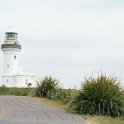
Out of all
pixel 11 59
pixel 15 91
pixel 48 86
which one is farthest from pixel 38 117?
pixel 11 59

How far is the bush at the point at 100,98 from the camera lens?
822 inches

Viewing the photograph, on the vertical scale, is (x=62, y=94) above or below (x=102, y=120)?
above

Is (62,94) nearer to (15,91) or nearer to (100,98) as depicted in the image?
(100,98)

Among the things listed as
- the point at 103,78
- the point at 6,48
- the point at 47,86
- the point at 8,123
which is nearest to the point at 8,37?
the point at 6,48

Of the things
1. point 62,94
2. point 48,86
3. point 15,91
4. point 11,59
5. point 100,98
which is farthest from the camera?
point 11,59

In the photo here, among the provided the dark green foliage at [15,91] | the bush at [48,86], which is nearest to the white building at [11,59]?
the dark green foliage at [15,91]

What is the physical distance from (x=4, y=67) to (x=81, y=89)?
53539mm

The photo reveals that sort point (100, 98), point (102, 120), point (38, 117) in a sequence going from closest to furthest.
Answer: point (38, 117) → point (102, 120) → point (100, 98)

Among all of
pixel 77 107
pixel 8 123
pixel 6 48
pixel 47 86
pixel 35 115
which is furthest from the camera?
pixel 6 48

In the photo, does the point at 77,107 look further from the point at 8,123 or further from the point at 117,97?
the point at 8,123

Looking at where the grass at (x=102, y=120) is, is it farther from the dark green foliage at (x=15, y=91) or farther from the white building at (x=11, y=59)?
the white building at (x=11, y=59)

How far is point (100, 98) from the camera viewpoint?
21094 mm

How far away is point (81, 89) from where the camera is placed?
21.7 metres

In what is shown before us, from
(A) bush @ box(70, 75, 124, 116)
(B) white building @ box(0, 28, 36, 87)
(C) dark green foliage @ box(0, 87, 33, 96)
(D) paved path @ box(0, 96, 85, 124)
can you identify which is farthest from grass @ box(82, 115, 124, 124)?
(B) white building @ box(0, 28, 36, 87)
